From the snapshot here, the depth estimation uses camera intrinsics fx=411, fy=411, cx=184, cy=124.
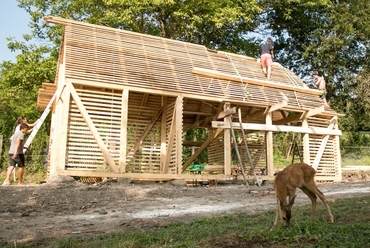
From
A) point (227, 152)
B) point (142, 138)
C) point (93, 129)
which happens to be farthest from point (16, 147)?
point (227, 152)

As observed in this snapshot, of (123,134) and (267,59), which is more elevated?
(267,59)

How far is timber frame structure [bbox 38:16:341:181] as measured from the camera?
1218 cm

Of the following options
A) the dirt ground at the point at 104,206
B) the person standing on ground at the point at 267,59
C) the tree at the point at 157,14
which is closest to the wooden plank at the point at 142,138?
the dirt ground at the point at 104,206

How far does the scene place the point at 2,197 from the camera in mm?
9227

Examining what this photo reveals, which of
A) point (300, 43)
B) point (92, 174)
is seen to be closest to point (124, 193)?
point (92, 174)

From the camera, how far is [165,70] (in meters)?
14.4

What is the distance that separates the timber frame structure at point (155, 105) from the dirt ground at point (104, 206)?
3.94ft

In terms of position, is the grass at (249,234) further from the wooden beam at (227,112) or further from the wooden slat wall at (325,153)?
the wooden slat wall at (325,153)

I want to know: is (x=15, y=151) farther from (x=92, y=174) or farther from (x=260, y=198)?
(x=260, y=198)

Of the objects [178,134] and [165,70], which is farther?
[165,70]

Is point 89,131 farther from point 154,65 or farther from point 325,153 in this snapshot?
point 325,153

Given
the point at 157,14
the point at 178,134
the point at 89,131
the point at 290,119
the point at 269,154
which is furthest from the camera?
the point at 157,14

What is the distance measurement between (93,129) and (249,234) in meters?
7.80

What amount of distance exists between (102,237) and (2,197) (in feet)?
15.3
